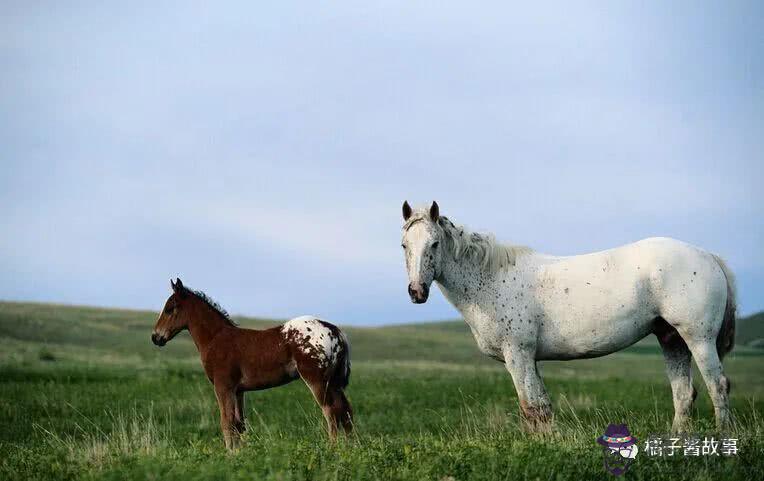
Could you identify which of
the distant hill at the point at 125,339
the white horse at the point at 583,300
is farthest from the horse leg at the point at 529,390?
the distant hill at the point at 125,339

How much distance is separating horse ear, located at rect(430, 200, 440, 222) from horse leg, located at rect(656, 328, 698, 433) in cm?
404

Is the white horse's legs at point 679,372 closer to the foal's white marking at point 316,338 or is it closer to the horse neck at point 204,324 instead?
the foal's white marking at point 316,338

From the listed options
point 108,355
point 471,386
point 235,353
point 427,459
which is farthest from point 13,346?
point 427,459

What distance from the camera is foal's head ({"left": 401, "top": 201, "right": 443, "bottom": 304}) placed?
11281 mm

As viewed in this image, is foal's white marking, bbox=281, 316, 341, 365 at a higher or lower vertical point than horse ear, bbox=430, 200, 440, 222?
lower

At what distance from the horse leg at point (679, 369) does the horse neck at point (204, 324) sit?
21.3 feet

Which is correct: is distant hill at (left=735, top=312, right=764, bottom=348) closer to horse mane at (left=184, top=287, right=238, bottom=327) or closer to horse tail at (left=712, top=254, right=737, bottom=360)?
horse tail at (left=712, top=254, right=737, bottom=360)

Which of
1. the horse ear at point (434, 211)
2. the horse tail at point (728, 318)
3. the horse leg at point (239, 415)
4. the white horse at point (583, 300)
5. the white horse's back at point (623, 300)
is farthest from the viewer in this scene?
the horse tail at point (728, 318)

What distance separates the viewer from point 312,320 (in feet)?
37.6

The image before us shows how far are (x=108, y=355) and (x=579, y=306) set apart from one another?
3008cm

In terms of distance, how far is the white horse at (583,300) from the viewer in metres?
12.2

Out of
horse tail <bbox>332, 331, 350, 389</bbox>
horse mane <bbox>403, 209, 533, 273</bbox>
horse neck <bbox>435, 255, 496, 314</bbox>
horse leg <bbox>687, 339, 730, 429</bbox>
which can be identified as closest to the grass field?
horse leg <bbox>687, 339, 730, 429</bbox>

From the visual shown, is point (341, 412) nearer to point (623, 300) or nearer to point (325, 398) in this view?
point (325, 398)

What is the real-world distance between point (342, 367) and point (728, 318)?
19.5ft
